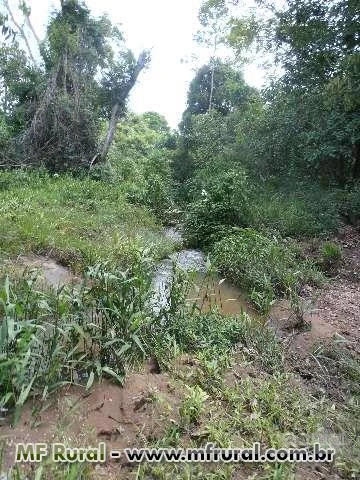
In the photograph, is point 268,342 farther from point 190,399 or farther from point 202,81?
point 202,81

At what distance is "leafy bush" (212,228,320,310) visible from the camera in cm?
500

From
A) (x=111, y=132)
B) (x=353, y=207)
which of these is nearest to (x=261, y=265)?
(x=353, y=207)

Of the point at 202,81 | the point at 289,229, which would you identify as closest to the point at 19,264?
the point at 289,229

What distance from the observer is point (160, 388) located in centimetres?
281

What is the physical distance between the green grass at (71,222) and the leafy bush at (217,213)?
0.76 meters

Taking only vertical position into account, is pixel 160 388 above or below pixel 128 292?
below

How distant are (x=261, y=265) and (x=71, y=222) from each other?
3.43 m

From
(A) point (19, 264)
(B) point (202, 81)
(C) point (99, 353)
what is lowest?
(C) point (99, 353)

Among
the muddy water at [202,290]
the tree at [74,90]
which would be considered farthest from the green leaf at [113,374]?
the tree at [74,90]

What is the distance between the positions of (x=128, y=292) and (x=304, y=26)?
767 centimetres

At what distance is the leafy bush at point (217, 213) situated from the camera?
7.50 metres

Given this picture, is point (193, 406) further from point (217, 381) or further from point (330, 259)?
point (330, 259)

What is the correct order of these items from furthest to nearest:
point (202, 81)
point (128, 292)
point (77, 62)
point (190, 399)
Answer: point (202, 81)
point (77, 62)
point (128, 292)
point (190, 399)

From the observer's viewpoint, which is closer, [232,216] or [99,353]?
[99,353]
